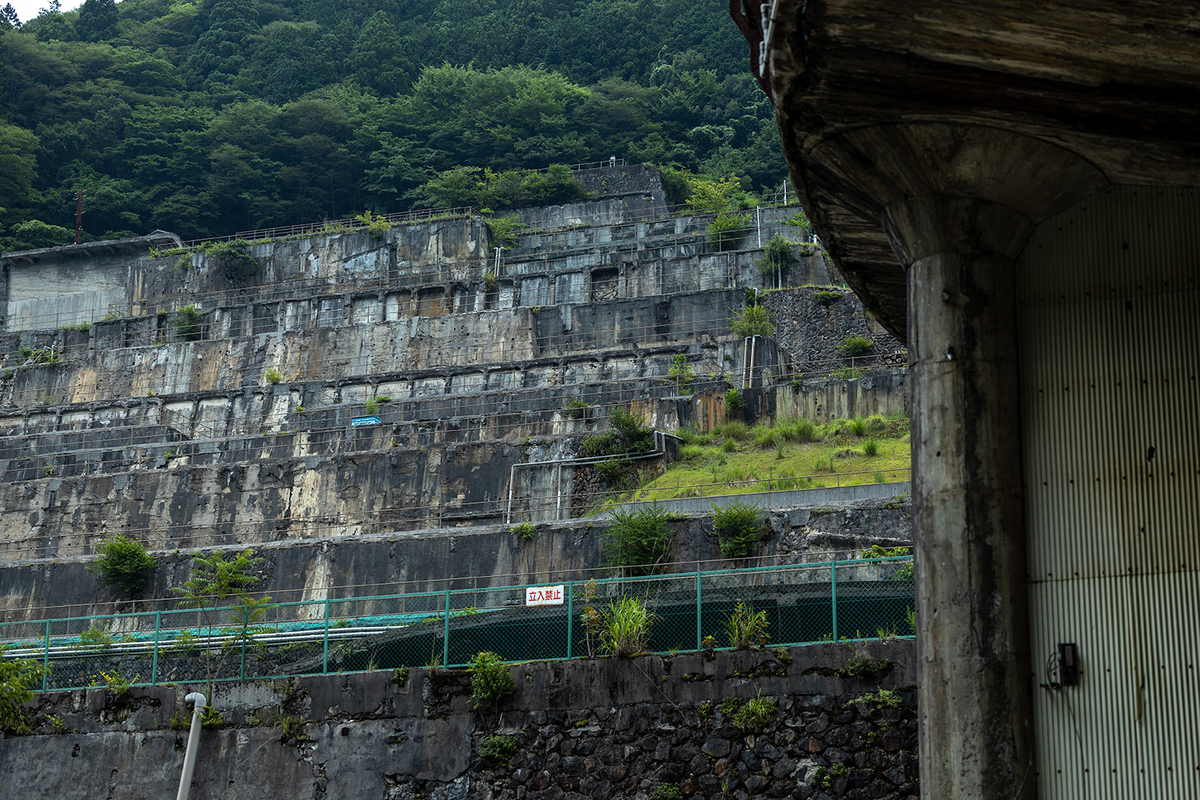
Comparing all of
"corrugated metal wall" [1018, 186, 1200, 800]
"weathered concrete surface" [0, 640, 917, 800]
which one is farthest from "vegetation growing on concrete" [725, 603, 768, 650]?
"corrugated metal wall" [1018, 186, 1200, 800]

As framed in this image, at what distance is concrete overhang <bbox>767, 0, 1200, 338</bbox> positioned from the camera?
9.09 metres

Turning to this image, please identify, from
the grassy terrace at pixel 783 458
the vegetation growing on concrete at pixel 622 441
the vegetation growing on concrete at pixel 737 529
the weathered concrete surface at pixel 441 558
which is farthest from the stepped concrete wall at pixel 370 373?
the vegetation growing on concrete at pixel 737 529

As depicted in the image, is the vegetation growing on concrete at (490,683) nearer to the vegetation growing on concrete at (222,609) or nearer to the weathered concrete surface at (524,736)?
the weathered concrete surface at (524,736)

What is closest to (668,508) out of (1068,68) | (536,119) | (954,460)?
(954,460)

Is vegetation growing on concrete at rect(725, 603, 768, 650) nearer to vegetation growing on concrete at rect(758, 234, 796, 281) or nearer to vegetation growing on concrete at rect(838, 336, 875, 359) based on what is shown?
vegetation growing on concrete at rect(838, 336, 875, 359)

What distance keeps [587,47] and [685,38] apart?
6.04m

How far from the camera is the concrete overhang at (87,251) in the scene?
5731 centimetres

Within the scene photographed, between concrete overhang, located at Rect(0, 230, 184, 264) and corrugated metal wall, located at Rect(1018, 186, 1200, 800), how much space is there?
51.3m

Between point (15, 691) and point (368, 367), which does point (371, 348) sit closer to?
point (368, 367)

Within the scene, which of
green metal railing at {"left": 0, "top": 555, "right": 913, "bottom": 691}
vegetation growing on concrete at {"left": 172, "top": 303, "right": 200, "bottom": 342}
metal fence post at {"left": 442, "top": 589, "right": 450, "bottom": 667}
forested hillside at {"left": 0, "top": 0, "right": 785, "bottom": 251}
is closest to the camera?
green metal railing at {"left": 0, "top": 555, "right": 913, "bottom": 691}

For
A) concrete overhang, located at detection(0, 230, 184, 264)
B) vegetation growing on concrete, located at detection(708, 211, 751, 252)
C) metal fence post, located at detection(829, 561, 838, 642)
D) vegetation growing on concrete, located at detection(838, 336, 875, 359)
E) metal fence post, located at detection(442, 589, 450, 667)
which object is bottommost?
metal fence post, located at detection(442, 589, 450, 667)

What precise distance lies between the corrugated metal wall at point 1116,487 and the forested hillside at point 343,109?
2090 inches

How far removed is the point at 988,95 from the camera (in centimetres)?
1016

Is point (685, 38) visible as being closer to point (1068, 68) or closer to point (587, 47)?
point (587, 47)
